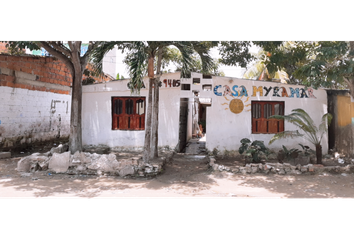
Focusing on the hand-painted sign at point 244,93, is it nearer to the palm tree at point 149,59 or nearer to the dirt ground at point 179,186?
the palm tree at point 149,59

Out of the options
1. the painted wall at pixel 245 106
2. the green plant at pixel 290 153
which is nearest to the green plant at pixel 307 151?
the green plant at pixel 290 153

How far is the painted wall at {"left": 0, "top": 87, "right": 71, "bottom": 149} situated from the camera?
33.4ft

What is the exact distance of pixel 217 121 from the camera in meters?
10.3

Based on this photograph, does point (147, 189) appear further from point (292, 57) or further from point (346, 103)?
point (346, 103)

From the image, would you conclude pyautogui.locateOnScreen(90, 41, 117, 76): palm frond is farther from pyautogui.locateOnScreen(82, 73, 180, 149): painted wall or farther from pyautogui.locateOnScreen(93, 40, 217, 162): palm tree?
pyautogui.locateOnScreen(82, 73, 180, 149): painted wall

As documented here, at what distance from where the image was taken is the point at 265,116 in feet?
34.2

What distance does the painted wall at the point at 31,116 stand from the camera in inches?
401

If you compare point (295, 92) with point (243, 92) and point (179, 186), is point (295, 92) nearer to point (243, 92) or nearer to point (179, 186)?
point (243, 92)

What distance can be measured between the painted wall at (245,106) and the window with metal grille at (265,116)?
0.19 meters

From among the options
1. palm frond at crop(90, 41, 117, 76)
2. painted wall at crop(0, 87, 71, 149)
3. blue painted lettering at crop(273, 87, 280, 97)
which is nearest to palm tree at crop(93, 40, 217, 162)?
palm frond at crop(90, 41, 117, 76)

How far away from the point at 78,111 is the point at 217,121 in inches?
195

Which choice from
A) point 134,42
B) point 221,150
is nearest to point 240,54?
point 221,150

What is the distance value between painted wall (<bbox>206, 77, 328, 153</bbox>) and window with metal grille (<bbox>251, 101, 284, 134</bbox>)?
0.19m

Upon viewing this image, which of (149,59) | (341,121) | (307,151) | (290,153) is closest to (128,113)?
(149,59)
